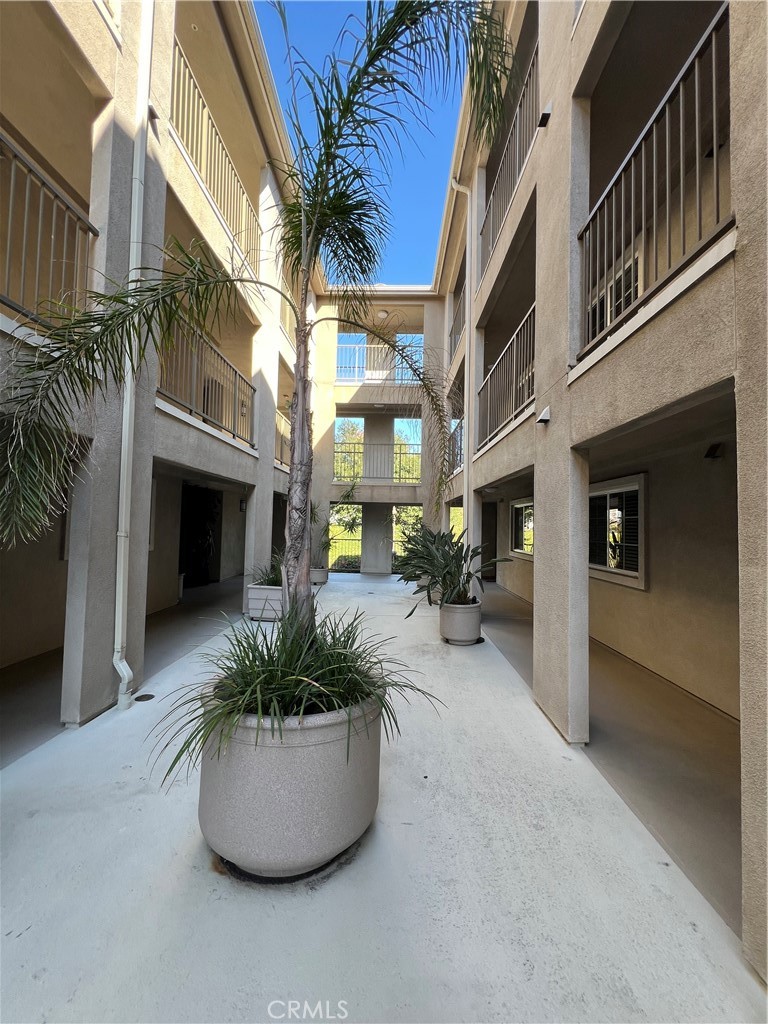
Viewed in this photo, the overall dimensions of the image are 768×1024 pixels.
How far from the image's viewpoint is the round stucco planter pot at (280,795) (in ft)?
6.02

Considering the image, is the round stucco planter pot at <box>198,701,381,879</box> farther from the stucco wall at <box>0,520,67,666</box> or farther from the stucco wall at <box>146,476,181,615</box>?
the stucco wall at <box>146,476,181,615</box>

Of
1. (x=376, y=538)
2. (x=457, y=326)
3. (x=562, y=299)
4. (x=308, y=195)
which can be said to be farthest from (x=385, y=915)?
(x=376, y=538)

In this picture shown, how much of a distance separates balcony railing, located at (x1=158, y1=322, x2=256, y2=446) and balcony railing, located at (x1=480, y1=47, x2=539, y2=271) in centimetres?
427

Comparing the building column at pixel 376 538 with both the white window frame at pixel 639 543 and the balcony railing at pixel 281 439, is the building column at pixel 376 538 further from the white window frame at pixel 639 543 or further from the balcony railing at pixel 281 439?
the white window frame at pixel 639 543

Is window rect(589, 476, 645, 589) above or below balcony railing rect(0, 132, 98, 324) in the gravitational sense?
below

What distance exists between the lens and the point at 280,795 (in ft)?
6.02

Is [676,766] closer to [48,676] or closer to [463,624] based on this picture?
[463,624]

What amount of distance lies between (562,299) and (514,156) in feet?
12.4

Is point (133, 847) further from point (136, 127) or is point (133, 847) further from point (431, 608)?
point (431, 608)

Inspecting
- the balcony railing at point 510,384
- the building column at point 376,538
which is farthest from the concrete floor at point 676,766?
the building column at point 376,538

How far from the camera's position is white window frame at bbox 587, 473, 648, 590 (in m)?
4.88

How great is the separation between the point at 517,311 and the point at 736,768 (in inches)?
263

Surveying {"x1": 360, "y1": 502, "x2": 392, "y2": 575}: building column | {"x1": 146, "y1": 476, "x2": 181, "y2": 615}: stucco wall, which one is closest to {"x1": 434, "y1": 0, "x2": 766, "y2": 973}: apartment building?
{"x1": 146, "y1": 476, "x2": 181, "y2": 615}: stucco wall

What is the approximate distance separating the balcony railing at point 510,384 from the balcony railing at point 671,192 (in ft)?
3.47
